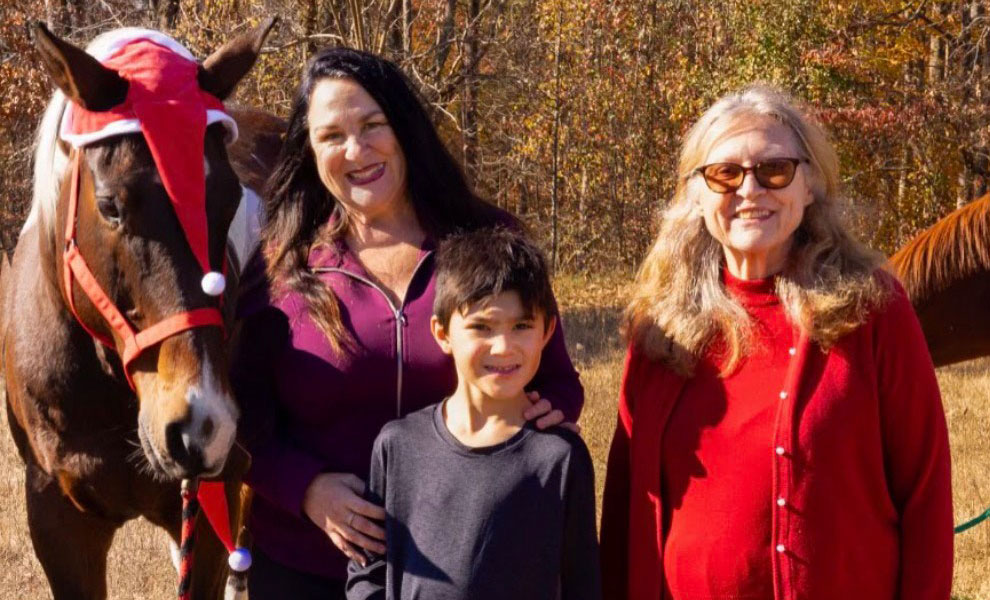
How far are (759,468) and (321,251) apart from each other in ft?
3.54

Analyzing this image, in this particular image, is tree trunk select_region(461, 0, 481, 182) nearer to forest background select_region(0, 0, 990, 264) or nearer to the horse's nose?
forest background select_region(0, 0, 990, 264)

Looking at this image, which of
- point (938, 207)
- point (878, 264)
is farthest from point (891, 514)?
point (938, 207)

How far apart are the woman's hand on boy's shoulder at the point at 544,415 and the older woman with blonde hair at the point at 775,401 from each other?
0.60ft

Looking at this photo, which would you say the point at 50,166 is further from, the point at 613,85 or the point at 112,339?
the point at 613,85

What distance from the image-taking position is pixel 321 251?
8.69 feet

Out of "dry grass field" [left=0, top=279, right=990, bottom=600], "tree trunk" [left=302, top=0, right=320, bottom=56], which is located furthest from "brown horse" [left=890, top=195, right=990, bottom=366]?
"tree trunk" [left=302, top=0, right=320, bottom=56]

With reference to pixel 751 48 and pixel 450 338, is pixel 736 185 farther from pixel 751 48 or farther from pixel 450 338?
pixel 751 48

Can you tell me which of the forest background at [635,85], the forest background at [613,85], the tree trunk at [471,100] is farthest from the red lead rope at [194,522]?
the tree trunk at [471,100]

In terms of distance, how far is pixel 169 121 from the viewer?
8.52 ft

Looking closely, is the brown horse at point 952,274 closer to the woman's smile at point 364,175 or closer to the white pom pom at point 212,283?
the woman's smile at point 364,175

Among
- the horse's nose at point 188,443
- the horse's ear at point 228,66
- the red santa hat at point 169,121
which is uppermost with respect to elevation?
the horse's ear at point 228,66

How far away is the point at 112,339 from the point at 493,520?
3.56ft

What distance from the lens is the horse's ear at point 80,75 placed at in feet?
8.38

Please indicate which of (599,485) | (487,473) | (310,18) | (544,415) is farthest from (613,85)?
(487,473)
